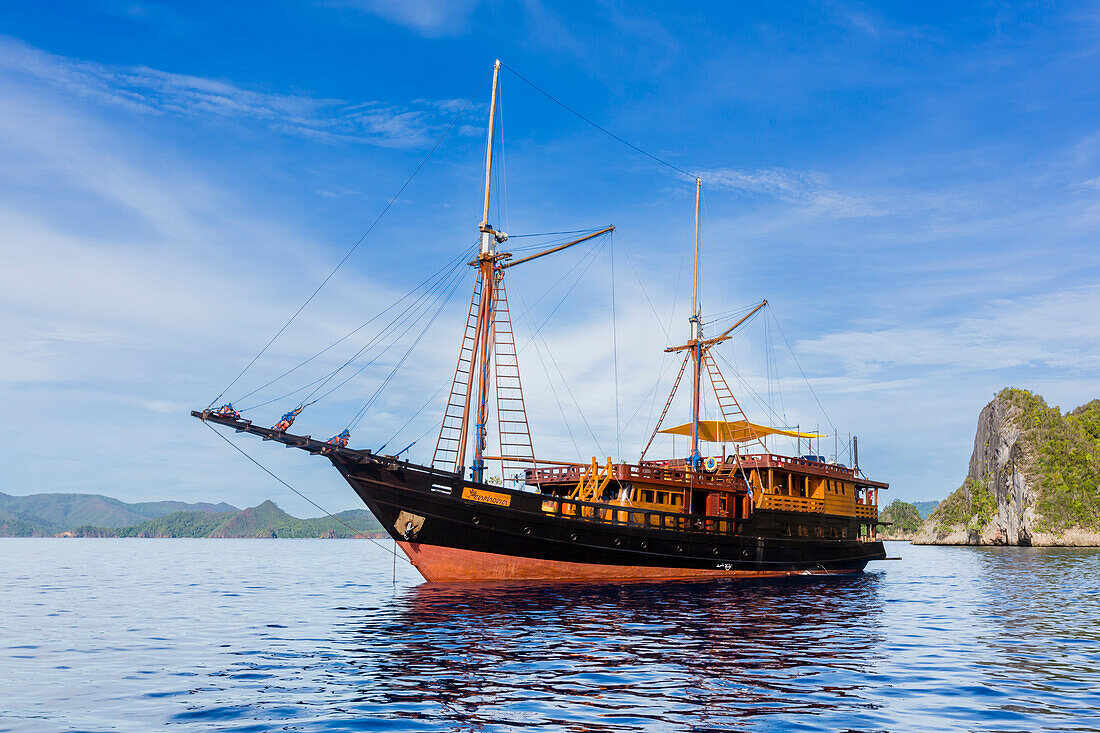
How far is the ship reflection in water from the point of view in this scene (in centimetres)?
1073

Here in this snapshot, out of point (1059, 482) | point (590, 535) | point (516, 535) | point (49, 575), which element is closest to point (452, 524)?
point (516, 535)

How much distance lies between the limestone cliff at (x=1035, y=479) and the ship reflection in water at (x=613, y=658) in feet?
405

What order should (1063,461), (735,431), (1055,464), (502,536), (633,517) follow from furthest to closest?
(1063,461)
(1055,464)
(735,431)
(633,517)
(502,536)

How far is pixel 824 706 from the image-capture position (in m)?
10.9

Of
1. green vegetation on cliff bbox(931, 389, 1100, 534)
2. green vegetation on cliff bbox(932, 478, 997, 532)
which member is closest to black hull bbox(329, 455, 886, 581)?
green vegetation on cliff bbox(931, 389, 1100, 534)

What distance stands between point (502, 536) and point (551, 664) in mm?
15455

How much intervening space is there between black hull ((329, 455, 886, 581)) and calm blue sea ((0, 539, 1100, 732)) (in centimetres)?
235

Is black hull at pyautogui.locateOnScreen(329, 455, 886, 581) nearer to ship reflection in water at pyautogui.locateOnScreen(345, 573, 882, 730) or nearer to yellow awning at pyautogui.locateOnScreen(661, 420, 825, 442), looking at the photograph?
ship reflection in water at pyautogui.locateOnScreen(345, 573, 882, 730)

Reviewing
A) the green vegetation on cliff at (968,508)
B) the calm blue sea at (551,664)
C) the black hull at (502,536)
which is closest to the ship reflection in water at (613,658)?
the calm blue sea at (551,664)

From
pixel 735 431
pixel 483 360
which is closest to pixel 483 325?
pixel 483 360

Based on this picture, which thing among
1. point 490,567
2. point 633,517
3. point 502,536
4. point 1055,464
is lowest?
point 490,567

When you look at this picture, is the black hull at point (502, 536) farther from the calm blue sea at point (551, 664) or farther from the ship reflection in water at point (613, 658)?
the ship reflection in water at point (613, 658)

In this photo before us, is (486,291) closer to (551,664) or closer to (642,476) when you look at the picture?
(642,476)

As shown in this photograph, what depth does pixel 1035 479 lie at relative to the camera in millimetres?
128250
